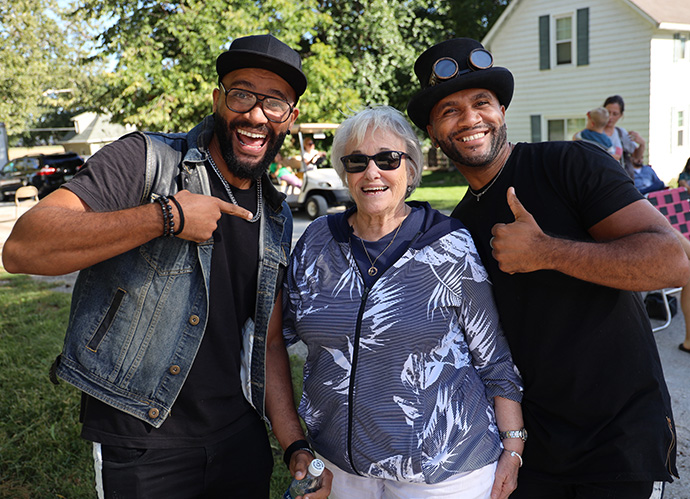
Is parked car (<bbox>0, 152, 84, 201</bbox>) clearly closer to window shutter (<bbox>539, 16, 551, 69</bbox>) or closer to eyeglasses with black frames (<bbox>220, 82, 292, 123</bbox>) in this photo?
window shutter (<bbox>539, 16, 551, 69</bbox>)

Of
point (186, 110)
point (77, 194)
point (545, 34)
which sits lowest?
point (77, 194)

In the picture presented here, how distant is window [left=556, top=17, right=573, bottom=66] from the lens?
722 inches

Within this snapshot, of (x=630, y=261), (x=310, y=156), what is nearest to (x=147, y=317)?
(x=630, y=261)

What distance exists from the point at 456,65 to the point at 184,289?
145 centimetres

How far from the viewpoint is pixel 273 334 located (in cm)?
257

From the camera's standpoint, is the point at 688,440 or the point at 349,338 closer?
the point at 349,338

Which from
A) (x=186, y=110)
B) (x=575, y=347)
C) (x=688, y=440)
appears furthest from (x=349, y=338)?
(x=186, y=110)

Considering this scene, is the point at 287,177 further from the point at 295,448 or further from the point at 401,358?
the point at 401,358

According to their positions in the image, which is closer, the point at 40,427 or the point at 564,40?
the point at 40,427

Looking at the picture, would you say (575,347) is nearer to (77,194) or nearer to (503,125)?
(503,125)

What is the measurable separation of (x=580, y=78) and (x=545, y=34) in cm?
191

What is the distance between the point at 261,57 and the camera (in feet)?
7.88

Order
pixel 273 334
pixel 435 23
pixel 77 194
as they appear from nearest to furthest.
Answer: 1. pixel 77 194
2. pixel 273 334
3. pixel 435 23

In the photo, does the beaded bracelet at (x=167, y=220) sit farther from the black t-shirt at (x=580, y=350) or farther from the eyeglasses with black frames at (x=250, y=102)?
the black t-shirt at (x=580, y=350)
